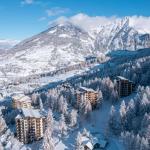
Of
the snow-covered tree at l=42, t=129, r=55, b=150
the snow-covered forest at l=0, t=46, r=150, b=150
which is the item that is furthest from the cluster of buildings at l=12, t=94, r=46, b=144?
the snow-covered tree at l=42, t=129, r=55, b=150

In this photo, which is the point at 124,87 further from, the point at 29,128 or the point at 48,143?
the point at 48,143

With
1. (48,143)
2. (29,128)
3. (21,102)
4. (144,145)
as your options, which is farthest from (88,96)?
(144,145)

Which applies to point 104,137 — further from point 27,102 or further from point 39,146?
point 27,102

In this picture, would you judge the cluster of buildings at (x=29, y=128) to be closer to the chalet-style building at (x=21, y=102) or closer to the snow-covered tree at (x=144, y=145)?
the chalet-style building at (x=21, y=102)

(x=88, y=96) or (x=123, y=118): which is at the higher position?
(x=88, y=96)

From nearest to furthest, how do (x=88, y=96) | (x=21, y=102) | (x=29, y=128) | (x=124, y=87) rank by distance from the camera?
(x=29, y=128) < (x=88, y=96) < (x=124, y=87) < (x=21, y=102)

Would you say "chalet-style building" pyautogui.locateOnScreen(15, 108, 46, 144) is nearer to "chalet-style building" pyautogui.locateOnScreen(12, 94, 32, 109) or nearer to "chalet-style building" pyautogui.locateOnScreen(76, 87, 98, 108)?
"chalet-style building" pyautogui.locateOnScreen(76, 87, 98, 108)

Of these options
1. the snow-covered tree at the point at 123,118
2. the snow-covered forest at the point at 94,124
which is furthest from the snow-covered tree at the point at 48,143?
the snow-covered tree at the point at 123,118
